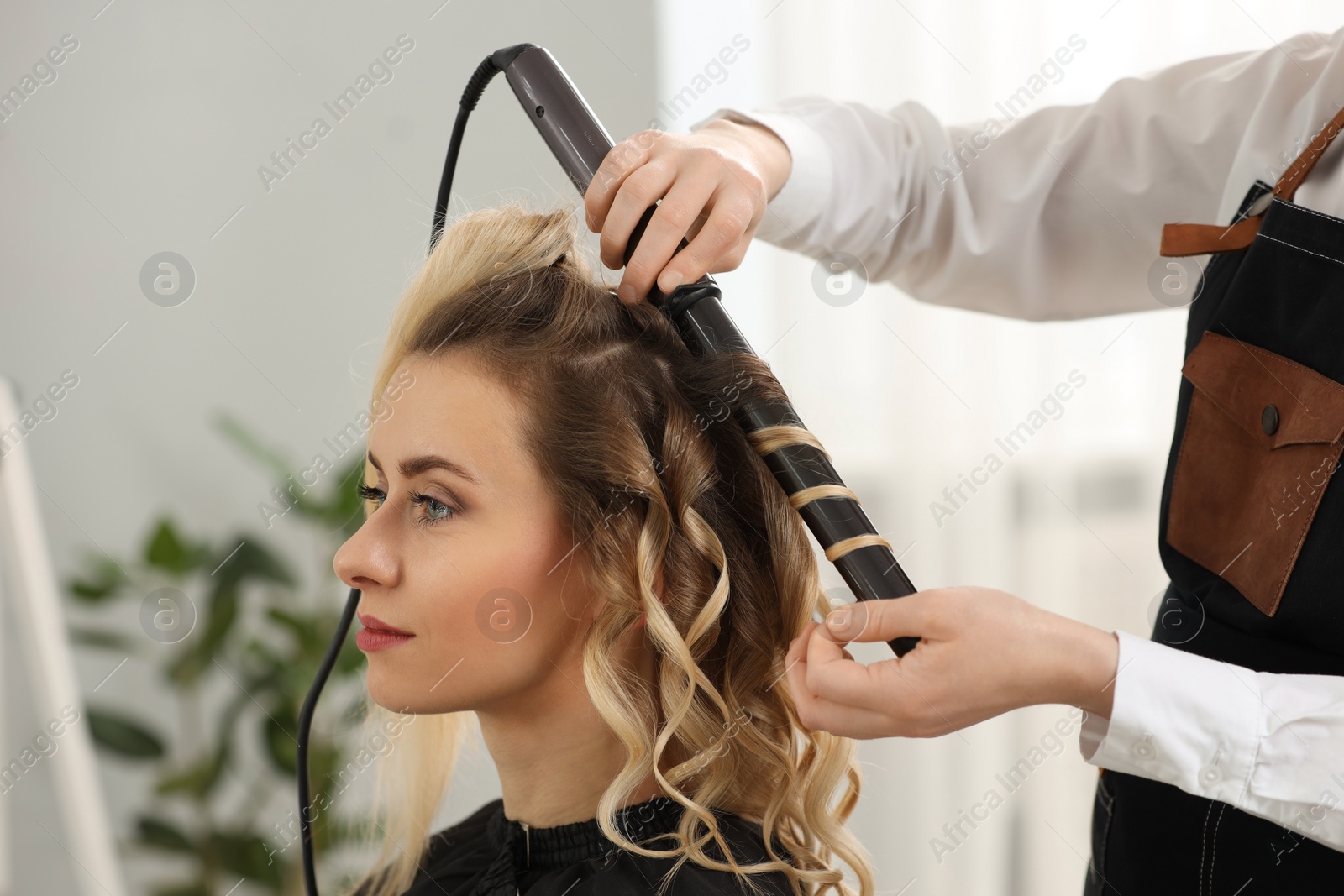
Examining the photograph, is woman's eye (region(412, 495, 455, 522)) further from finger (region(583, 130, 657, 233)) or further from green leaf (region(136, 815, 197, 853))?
green leaf (region(136, 815, 197, 853))

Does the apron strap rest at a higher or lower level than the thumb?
higher

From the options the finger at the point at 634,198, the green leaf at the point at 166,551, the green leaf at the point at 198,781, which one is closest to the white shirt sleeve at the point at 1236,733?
the finger at the point at 634,198

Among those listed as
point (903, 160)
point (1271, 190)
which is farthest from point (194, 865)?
point (1271, 190)

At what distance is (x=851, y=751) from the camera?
3.17 ft

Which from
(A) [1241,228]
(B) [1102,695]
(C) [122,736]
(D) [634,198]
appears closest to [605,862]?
(B) [1102,695]

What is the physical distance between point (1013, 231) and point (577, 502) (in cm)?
54

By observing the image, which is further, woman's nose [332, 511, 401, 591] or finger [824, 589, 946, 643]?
woman's nose [332, 511, 401, 591]

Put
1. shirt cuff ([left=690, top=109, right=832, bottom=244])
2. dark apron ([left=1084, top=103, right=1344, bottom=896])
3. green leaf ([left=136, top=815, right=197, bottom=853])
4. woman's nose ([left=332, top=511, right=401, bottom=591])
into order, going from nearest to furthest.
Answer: dark apron ([left=1084, top=103, right=1344, bottom=896])
woman's nose ([left=332, top=511, right=401, bottom=591])
shirt cuff ([left=690, top=109, right=832, bottom=244])
green leaf ([left=136, top=815, right=197, bottom=853])

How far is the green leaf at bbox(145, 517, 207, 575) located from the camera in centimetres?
165

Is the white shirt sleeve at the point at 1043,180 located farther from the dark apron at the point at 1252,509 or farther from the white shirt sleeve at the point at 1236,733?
the white shirt sleeve at the point at 1236,733

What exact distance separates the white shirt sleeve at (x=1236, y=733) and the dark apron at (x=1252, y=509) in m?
0.12

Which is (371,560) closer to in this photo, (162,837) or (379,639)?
(379,639)


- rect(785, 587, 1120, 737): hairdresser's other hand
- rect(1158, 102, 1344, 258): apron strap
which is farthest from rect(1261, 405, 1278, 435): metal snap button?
rect(785, 587, 1120, 737): hairdresser's other hand

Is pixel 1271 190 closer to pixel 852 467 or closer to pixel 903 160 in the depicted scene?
pixel 903 160
